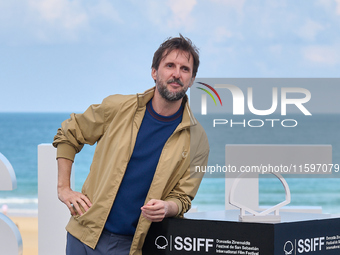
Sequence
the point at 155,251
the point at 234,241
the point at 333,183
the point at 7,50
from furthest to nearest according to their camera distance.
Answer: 1. the point at 7,50
2. the point at 333,183
3. the point at 155,251
4. the point at 234,241

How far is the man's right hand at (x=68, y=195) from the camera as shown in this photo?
2.55 m

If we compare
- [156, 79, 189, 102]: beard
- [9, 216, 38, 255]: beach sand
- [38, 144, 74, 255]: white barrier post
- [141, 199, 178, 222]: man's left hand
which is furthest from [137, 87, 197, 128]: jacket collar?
[9, 216, 38, 255]: beach sand

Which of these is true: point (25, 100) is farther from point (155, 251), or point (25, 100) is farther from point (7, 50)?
point (155, 251)

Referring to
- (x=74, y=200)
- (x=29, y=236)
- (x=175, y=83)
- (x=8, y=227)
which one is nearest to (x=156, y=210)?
(x=74, y=200)

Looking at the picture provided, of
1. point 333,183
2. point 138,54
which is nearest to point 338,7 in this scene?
point 138,54

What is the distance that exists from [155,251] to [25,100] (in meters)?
30.6

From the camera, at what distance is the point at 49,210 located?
Result: 11.8ft

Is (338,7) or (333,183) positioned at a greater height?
(338,7)

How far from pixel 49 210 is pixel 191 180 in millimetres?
1386

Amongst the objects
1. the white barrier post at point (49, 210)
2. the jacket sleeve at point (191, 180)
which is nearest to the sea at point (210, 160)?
the jacket sleeve at point (191, 180)

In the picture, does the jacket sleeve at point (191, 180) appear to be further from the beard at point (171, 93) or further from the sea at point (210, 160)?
the beard at point (171, 93)

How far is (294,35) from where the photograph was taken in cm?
2797

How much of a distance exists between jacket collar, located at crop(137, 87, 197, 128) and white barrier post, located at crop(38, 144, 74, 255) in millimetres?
1190

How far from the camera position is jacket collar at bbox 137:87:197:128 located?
2.56 metres
